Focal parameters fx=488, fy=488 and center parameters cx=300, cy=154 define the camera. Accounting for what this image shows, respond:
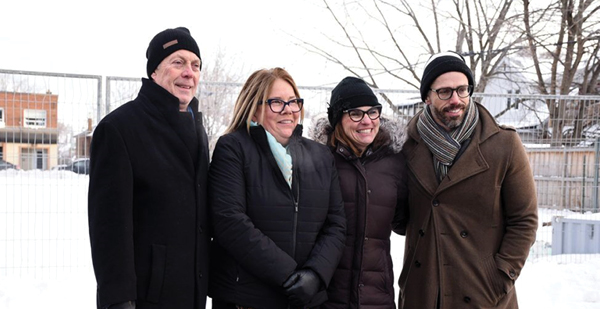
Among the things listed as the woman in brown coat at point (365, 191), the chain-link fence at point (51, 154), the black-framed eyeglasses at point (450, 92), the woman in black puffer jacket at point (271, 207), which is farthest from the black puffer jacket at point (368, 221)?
the chain-link fence at point (51, 154)

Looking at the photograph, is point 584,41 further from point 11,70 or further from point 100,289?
point 100,289

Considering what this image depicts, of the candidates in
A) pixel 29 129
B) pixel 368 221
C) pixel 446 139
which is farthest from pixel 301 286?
pixel 29 129

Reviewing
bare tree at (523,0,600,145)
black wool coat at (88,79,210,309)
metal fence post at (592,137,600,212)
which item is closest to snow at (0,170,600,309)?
metal fence post at (592,137,600,212)

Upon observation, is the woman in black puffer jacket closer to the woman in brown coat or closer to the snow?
the woman in brown coat

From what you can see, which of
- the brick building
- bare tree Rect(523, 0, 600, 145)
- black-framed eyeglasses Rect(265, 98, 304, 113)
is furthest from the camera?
bare tree Rect(523, 0, 600, 145)

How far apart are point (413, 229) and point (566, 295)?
3.76 metres

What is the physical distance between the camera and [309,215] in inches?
103

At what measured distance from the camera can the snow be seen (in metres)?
5.39

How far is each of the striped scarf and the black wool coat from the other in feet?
4.43

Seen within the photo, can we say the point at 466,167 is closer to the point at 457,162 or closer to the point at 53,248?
the point at 457,162

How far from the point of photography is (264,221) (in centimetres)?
254

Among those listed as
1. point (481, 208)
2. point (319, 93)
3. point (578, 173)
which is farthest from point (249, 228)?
point (578, 173)

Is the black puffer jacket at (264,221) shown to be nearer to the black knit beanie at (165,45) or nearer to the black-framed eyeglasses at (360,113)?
the black-framed eyeglasses at (360,113)

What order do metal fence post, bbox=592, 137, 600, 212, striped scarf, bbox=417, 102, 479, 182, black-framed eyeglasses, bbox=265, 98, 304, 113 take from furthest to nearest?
metal fence post, bbox=592, 137, 600, 212 → striped scarf, bbox=417, 102, 479, 182 → black-framed eyeglasses, bbox=265, 98, 304, 113
